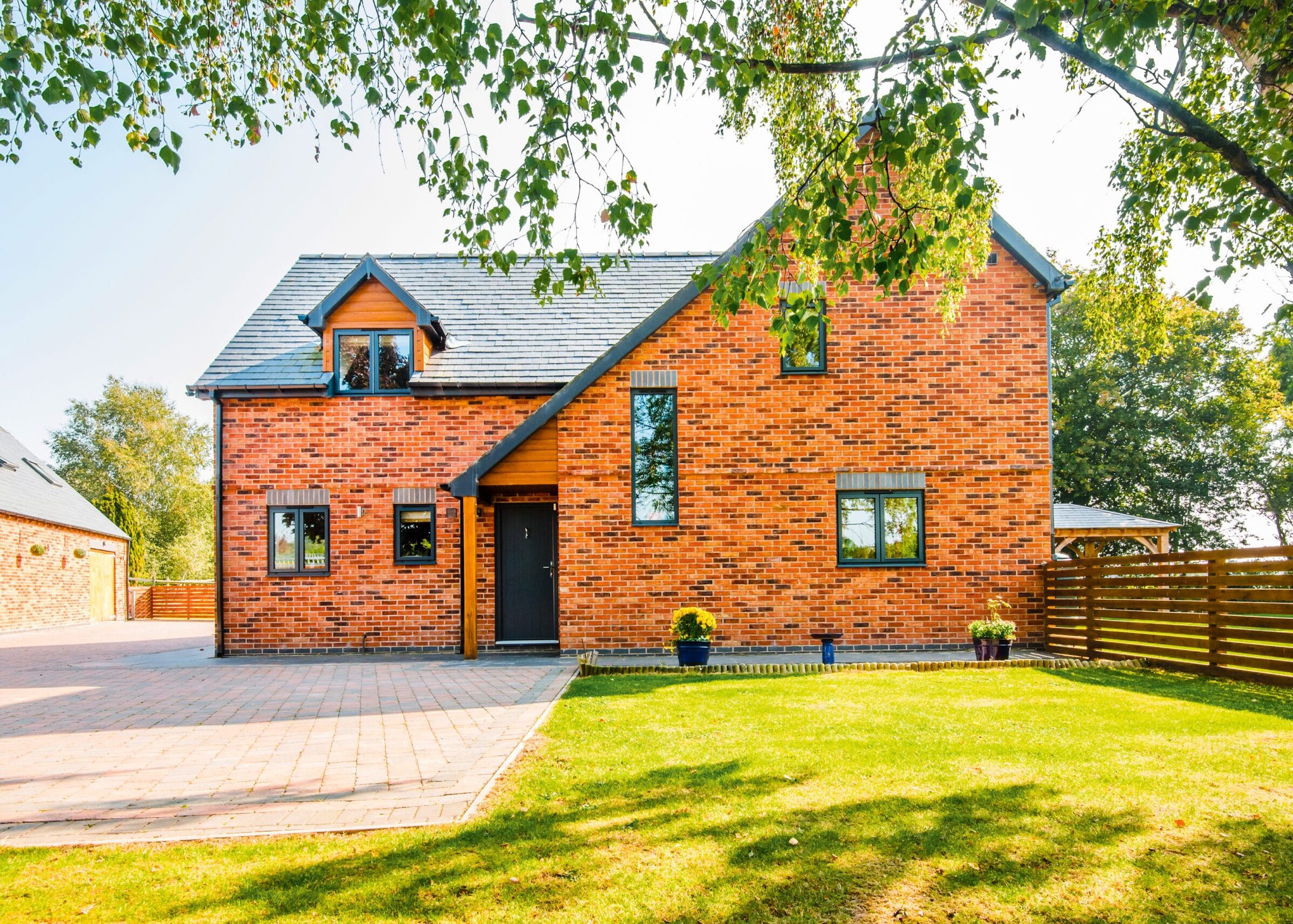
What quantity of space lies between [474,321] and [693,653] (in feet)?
27.9

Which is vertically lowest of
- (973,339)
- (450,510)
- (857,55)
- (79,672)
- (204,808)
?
(79,672)

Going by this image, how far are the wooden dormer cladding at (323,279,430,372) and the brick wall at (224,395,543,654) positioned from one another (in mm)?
1043

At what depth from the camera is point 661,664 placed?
12.0m

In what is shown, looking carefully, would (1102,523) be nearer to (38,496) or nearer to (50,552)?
(50,552)

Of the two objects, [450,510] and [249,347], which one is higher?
[249,347]

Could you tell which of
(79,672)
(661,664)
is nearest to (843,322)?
(661,664)

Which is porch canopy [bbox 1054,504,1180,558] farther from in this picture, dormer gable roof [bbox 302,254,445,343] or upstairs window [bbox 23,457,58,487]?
upstairs window [bbox 23,457,58,487]

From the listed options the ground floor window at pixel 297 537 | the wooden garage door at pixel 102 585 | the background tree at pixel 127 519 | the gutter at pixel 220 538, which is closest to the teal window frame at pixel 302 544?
the ground floor window at pixel 297 537

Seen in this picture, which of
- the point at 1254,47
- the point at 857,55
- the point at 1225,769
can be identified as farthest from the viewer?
the point at 857,55

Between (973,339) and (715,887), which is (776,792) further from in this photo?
(973,339)

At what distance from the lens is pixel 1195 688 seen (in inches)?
356

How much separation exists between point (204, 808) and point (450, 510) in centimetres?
1016

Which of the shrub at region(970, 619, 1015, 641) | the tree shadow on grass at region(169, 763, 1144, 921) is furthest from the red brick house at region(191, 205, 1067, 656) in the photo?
the tree shadow on grass at region(169, 763, 1144, 921)

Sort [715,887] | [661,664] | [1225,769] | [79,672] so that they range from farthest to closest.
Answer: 1. [79,672]
2. [661,664]
3. [1225,769]
4. [715,887]
